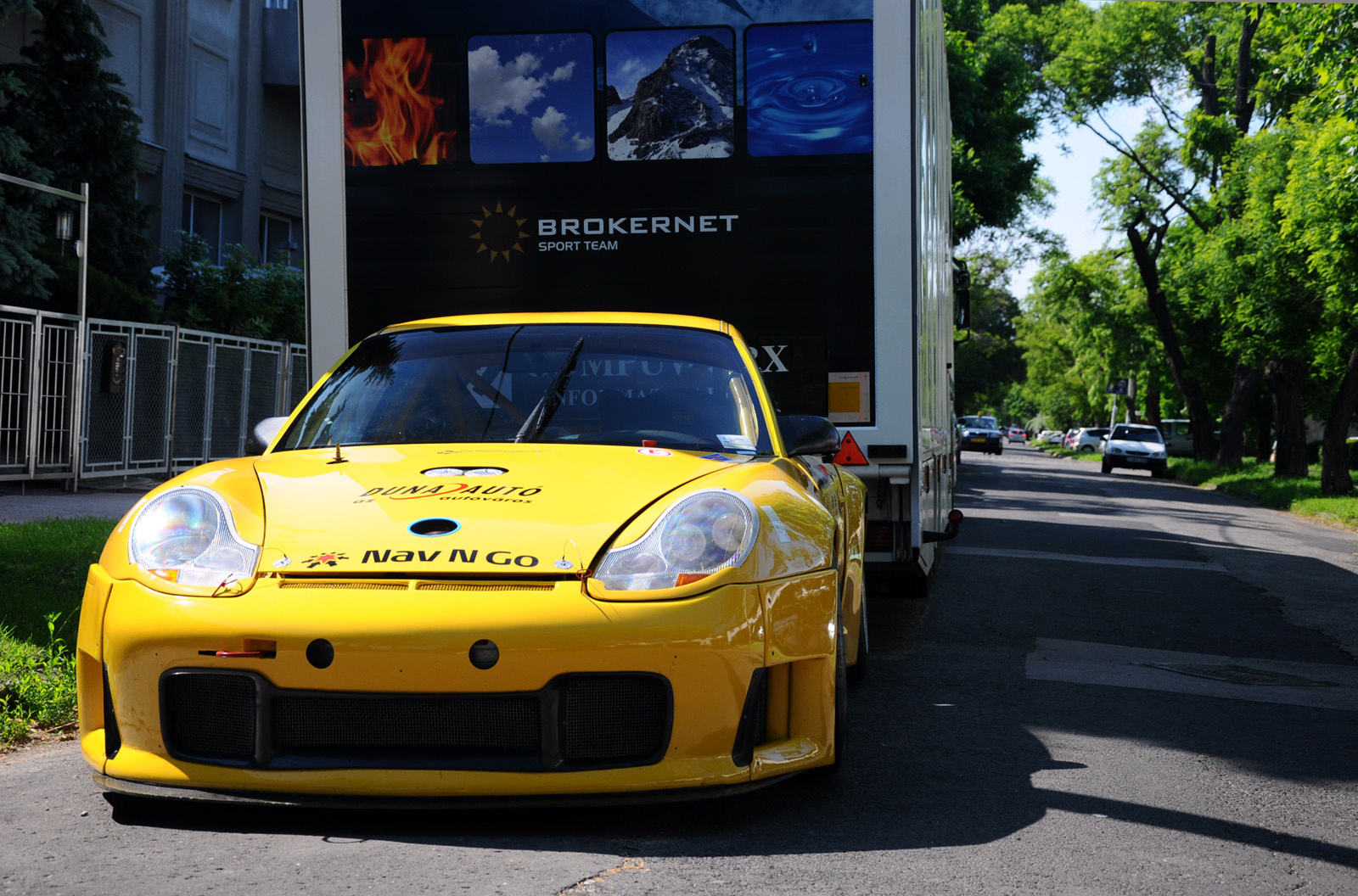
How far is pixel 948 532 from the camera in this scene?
888 centimetres

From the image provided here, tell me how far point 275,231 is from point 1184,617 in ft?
73.0

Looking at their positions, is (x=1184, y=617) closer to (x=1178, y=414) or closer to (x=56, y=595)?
(x=56, y=595)

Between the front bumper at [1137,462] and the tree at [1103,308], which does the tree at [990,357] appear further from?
the front bumper at [1137,462]

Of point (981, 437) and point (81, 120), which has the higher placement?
point (81, 120)

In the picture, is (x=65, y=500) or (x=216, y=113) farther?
(x=216, y=113)

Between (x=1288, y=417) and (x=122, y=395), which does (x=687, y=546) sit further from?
(x=1288, y=417)

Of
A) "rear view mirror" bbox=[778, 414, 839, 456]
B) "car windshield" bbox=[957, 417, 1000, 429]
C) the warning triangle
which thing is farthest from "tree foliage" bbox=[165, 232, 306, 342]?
"car windshield" bbox=[957, 417, 1000, 429]

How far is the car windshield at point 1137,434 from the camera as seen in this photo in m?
41.2

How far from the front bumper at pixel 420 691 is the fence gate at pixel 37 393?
11.8 m

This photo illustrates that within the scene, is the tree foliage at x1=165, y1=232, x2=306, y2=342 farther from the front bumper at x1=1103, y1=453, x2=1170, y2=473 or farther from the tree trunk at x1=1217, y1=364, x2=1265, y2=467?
the front bumper at x1=1103, y1=453, x2=1170, y2=473

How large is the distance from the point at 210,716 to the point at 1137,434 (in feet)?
135

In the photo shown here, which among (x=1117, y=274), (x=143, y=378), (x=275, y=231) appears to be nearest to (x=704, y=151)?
(x=143, y=378)

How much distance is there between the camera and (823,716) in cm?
372

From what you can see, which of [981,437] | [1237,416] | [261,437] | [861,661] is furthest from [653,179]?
[981,437]
